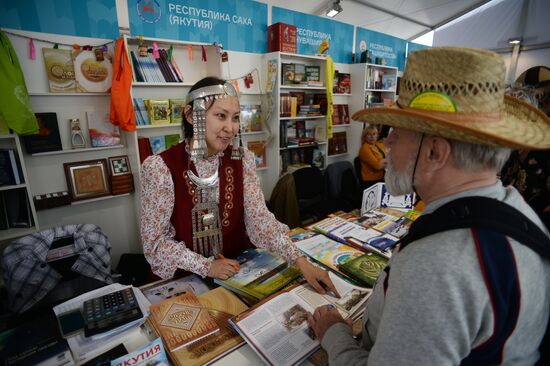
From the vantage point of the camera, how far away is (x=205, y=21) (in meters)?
3.43

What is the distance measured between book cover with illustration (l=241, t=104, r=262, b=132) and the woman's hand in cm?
281

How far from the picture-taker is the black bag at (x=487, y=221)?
549 millimetres

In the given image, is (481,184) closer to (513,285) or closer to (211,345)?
(513,285)

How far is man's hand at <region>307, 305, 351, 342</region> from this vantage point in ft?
2.95

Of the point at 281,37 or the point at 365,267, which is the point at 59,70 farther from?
the point at 365,267

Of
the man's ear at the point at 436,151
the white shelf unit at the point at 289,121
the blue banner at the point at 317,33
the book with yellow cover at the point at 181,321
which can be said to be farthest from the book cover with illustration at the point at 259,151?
the man's ear at the point at 436,151

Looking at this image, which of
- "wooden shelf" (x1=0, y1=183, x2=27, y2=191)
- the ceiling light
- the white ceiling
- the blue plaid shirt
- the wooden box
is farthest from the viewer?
the white ceiling

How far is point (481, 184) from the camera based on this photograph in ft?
2.12

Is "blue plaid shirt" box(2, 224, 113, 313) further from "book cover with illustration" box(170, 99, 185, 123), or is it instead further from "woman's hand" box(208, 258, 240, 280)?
"woman's hand" box(208, 258, 240, 280)

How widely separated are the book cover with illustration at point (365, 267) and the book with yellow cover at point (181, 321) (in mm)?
610

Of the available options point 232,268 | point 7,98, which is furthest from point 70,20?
point 232,268

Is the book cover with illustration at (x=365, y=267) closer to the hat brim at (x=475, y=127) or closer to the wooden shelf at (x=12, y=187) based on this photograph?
the hat brim at (x=475, y=127)

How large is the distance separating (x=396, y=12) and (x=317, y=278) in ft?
20.1

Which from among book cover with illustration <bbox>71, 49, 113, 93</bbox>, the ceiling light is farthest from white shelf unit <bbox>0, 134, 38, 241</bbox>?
the ceiling light
